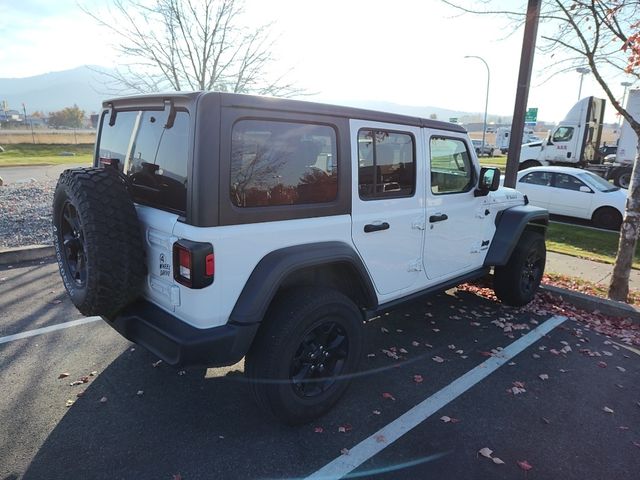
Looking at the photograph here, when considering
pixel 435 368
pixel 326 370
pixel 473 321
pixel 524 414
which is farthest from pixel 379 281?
pixel 473 321

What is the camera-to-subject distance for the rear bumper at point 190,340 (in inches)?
93.8

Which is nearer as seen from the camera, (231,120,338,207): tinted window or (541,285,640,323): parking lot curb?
(231,120,338,207): tinted window

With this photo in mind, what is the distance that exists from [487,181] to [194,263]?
292cm

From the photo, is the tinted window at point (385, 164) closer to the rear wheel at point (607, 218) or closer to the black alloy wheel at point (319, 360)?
the black alloy wheel at point (319, 360)

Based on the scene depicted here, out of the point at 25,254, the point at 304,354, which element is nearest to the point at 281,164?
the point at 304,354

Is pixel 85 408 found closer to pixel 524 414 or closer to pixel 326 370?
pixel 326 370

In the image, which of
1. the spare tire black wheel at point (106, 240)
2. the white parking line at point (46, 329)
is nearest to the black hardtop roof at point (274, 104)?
the spare tire black wheel at point (106, 240)

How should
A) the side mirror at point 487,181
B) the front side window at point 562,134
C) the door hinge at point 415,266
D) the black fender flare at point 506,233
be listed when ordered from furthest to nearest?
the front side window at point 562,134 → the black fender flare at point 506,233 → the side mirror at point 487,181 → the door hinge at point 415,266

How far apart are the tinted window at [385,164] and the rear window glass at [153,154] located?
1.22 meters

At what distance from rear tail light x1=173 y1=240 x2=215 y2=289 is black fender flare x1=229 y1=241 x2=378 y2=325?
245mm

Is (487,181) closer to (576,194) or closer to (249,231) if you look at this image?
(249,231)

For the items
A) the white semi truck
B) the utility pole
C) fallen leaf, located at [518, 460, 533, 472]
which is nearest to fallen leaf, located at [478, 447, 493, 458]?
fallen leaf, located at [518, 460, 533, 472]

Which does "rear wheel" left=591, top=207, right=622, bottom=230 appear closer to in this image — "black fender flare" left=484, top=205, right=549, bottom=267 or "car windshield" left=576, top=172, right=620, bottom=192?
"car windshield" left=576, top=172, right=620, bottom=192

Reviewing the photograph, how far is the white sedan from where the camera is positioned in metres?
9.77
